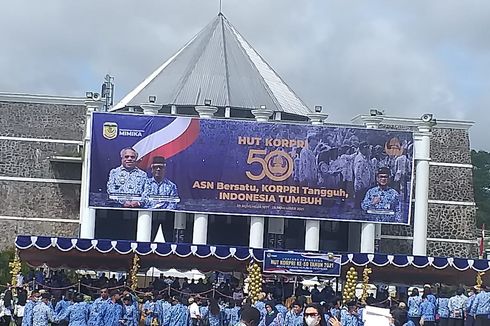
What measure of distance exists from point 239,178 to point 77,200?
1346 cm

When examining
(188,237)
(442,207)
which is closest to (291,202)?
(188,237)

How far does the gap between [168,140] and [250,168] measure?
403 centimetres

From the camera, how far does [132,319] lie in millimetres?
22391

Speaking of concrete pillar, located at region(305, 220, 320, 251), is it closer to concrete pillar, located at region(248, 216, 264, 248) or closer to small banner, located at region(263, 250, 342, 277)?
concrete pillar, located at region(248, 216, 264, 248)

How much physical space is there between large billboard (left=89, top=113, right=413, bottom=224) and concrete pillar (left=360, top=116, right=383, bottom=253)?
1.44m

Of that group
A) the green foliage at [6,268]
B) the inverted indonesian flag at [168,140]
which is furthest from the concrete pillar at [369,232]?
the green foliage at [6,268]

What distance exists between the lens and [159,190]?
46125 mm

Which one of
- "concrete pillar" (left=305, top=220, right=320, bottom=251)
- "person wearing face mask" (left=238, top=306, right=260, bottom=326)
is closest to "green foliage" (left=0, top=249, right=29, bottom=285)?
"concrete pillar" (left=305, top=220, right=320, bottom=251)

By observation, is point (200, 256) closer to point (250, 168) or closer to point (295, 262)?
point (295, 262)

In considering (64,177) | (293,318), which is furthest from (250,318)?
(64,177)

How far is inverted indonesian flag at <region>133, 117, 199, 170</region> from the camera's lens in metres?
46.0

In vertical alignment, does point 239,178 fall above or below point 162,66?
below

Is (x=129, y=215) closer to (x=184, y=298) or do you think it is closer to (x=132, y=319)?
(x=184, y=298)

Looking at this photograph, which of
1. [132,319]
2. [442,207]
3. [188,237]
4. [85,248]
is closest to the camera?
[132,319]
